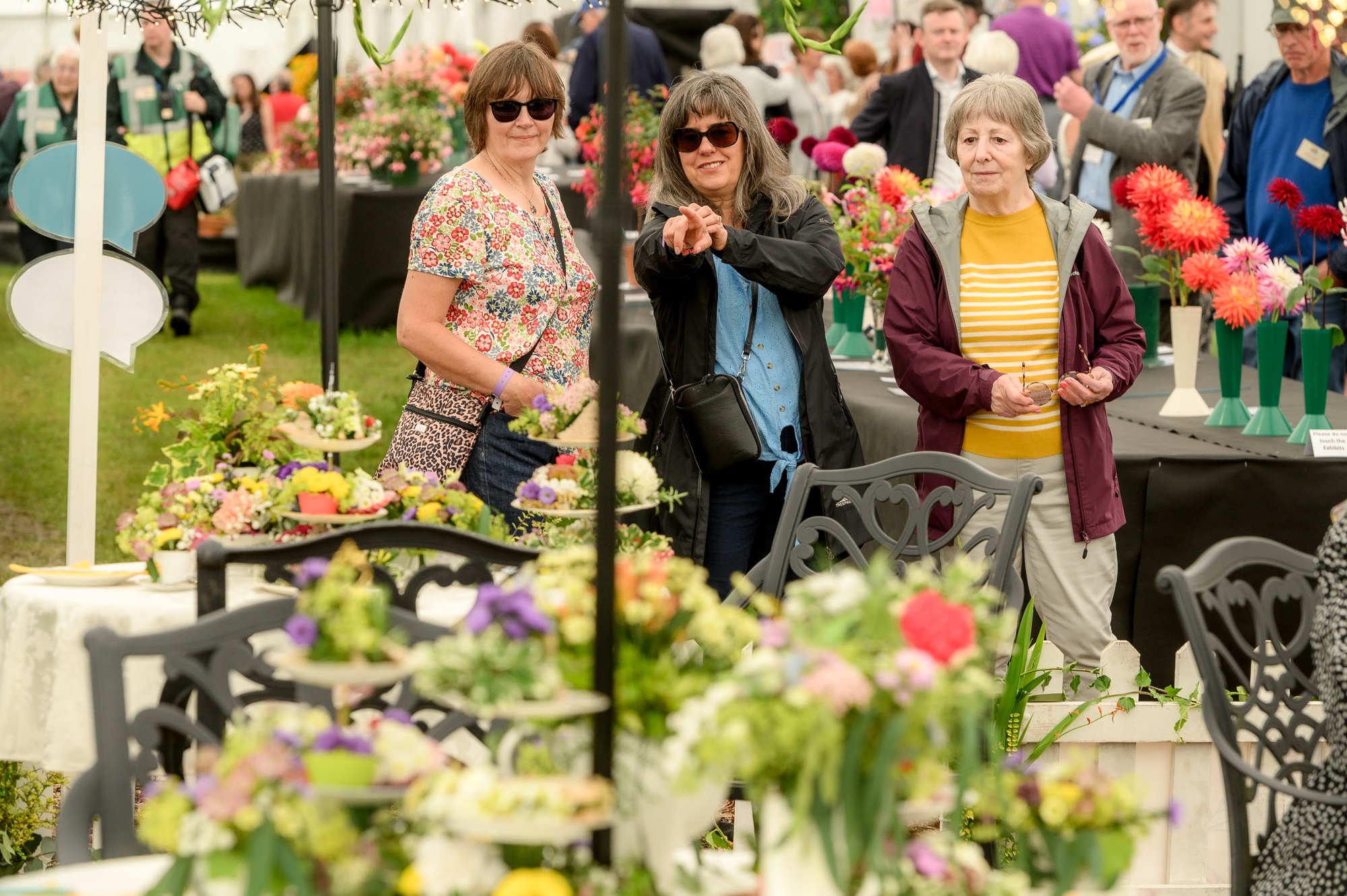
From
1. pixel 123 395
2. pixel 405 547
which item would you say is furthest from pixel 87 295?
pixel 123 395

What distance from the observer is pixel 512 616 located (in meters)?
1.25

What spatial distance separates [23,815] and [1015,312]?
7.00ft

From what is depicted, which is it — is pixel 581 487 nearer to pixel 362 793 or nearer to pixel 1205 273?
pixel 362 793

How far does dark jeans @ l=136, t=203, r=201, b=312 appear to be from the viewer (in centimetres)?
820

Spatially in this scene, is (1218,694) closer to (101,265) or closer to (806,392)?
(806,392)

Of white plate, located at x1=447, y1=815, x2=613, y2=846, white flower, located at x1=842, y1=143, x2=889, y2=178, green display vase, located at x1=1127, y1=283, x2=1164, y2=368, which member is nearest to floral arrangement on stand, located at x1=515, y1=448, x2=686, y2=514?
white plate, located at x1=447, y1=815, x2=613, y2=846

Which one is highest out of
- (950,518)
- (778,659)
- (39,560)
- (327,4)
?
(327,4)

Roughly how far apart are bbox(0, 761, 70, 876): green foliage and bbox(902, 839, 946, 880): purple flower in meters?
2.22

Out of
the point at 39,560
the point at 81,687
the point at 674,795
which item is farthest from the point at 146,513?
the point at 39,560

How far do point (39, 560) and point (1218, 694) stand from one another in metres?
4.85

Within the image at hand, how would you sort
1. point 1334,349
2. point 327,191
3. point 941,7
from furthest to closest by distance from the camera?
point 941,7 < point 1334,349 < point 327,191

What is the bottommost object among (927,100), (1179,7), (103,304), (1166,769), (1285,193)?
(1166,769)

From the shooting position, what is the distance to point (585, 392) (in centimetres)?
262

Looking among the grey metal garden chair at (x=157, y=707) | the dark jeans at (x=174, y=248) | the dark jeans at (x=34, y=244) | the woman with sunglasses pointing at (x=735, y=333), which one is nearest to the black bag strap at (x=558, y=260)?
the woman with sunglasses pointing at (x=735, y=333)
